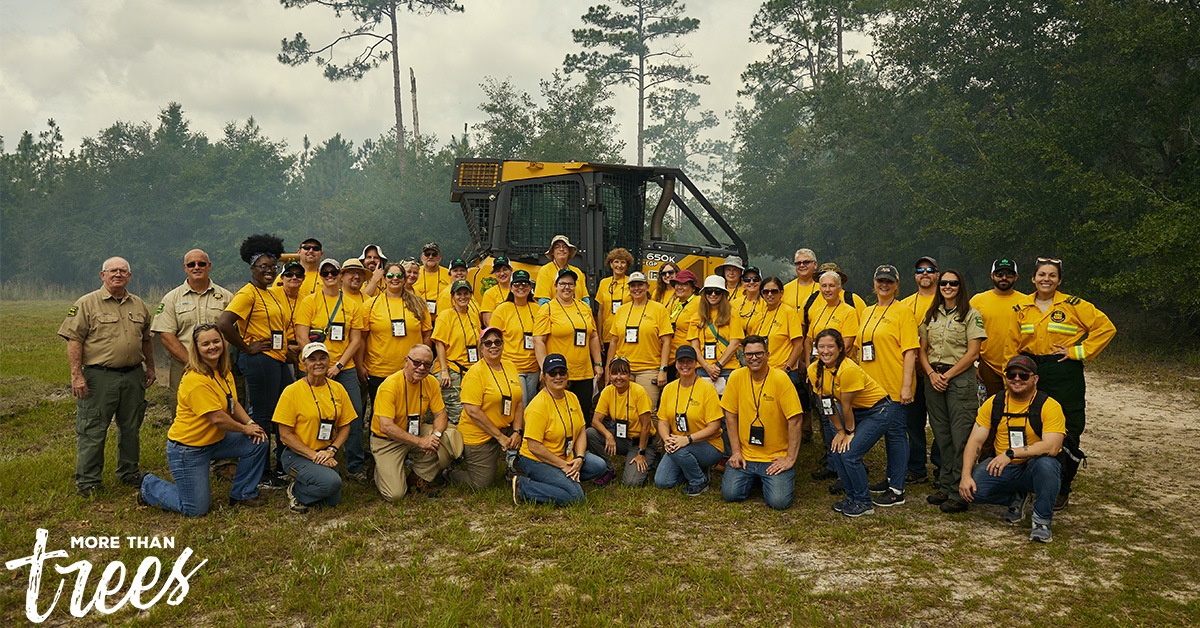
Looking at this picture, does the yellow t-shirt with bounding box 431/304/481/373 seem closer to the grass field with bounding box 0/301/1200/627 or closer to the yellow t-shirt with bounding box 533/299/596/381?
the yellow t-shirt with bounding box 533/299/596/381

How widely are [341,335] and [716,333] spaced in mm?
3318

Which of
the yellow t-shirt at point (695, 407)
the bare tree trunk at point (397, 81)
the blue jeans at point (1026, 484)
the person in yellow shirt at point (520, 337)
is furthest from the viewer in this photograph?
the bare tree trunk at point (397, 81)

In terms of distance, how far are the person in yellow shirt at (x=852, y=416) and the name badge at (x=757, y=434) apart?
0.50 m

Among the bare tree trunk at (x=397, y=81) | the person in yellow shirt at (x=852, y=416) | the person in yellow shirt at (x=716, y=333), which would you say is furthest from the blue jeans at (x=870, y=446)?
the bare tree trunk at (x=397, y=81)

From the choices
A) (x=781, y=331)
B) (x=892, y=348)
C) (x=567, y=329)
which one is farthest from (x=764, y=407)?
(x=567, y=329)

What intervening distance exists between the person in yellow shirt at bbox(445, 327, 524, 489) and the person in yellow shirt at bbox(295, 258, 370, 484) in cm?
96

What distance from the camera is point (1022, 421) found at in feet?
16.0

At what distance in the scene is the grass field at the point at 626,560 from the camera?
3.75 meters

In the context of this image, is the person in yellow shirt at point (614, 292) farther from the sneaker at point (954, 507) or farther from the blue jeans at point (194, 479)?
the blue jeans at point (194, 479)

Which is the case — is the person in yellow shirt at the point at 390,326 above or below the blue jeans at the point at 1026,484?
above

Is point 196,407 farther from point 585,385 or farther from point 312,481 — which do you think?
point 585,385

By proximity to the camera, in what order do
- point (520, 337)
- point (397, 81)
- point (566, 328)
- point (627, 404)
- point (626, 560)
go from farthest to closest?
point (397, 81), point (520, 337), point (566, 328), point (627, 404), point (626, 560)

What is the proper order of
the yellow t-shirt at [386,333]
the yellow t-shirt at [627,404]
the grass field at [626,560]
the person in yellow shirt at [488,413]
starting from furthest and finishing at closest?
Result: the yellow t-shirt at [386,333]
the yellow t-shirt at [627,404]
the person in yellow shirt at [488,413]
the grass field at [626,560]

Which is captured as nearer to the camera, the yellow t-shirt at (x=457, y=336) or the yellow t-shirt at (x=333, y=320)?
the yellow t-shirt at (x=333, y=320)
